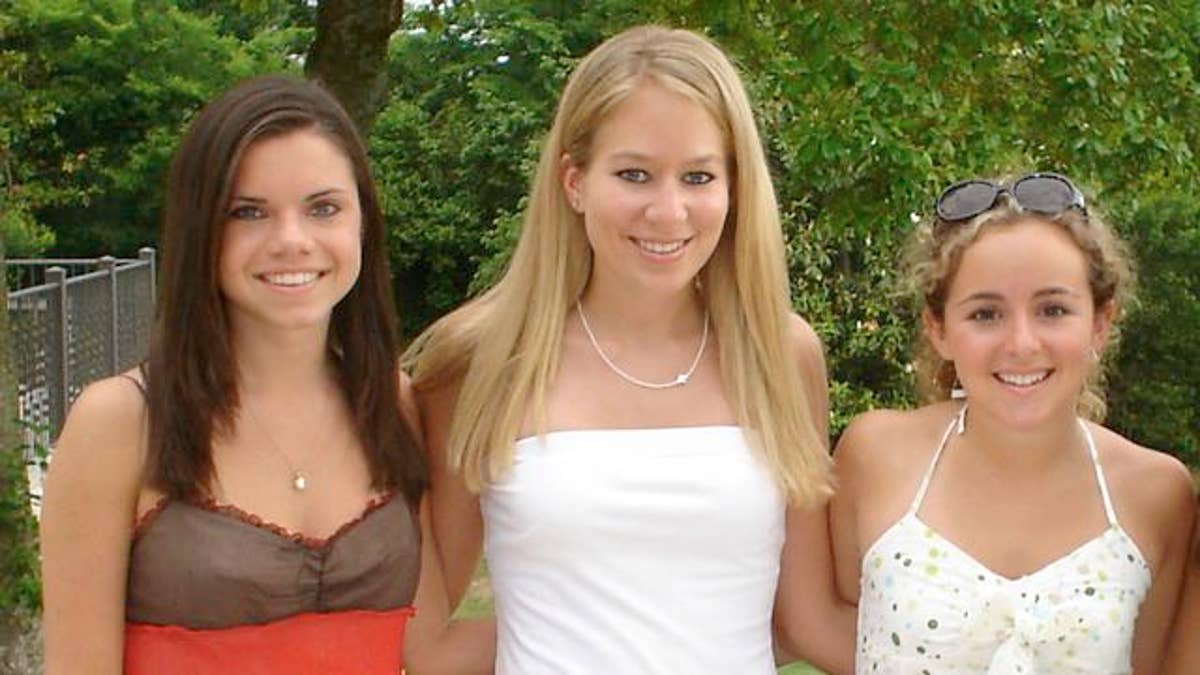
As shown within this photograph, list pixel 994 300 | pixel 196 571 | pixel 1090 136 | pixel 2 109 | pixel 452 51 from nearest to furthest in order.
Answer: pixel 196 571 → pixel 994 300 → pixel 1090 136 → pixel 2 109 → pixel 452 51

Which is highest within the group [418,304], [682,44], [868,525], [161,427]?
[682,44]

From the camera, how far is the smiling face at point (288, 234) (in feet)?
8.58

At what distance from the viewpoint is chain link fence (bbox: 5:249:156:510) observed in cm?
1088

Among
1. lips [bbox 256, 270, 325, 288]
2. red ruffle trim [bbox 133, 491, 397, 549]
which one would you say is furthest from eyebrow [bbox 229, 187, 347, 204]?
red ruffle trim [bbox 133, 491, 397, 549]

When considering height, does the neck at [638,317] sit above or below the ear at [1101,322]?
below

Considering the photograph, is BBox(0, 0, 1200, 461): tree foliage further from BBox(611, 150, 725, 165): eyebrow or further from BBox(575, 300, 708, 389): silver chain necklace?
BBox(611, 150, 725, 165): eyebrow

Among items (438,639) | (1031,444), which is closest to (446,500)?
(438,639)


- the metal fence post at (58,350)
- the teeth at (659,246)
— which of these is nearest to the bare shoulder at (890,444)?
the teeth at (659,246)

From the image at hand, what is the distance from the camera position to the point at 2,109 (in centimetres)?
948

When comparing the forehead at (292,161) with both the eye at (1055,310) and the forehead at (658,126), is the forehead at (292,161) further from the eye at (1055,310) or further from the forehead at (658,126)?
the eye at (1055,310)

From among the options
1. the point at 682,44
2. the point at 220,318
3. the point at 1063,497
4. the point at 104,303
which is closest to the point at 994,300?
the point at 1063,497

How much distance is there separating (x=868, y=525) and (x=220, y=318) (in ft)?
3.95

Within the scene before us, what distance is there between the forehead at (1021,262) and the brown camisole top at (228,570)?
1.16 m

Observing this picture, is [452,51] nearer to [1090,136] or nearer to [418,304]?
[418,304]
